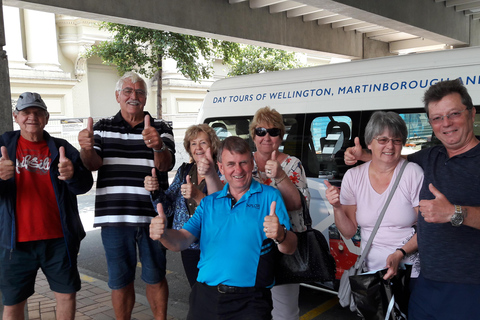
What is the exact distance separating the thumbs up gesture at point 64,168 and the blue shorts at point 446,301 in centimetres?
230

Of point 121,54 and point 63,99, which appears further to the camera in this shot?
point 63,99

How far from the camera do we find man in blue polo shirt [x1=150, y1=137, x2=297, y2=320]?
234cm

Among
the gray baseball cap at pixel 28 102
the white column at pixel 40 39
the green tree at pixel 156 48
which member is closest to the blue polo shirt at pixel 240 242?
the gray baseball cap at pixel 28 102

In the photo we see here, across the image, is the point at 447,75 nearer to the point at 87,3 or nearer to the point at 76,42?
the point at 87,3

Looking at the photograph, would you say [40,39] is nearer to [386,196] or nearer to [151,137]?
[151,137]

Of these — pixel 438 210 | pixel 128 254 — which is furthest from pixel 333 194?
pixel 128 254

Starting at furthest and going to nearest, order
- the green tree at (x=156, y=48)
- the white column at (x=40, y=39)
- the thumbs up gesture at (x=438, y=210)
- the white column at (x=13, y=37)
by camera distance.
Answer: the white column at (x=40, y=39) → the white column at (x=13, y=37) → the green tree at (x=156, y=48) → the thumbs up gesture at (x=438, y=210)

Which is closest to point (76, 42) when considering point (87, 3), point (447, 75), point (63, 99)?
point (63, 99)

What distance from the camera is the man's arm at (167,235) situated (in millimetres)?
2234

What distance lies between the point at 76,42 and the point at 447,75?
58.1 ft

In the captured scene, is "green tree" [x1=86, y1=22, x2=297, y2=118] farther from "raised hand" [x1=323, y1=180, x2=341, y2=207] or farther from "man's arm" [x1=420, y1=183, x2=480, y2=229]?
"man's arm" [x1=420, y1=183, x2=480, y2=229]

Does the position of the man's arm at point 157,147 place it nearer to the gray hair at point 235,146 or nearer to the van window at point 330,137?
the gray hair at point 235,146

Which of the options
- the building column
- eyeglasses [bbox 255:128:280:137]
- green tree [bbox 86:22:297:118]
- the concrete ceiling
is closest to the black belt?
eyeglasses [bbox 255:128:280:137]

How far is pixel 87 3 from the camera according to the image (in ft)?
22.6
